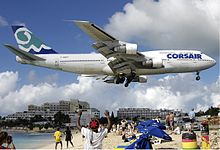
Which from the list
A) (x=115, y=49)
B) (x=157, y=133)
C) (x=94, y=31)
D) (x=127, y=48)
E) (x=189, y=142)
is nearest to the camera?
(x=189, y=142)

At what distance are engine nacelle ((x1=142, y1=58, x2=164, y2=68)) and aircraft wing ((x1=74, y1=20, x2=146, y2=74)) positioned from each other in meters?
0.49

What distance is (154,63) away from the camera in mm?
30344

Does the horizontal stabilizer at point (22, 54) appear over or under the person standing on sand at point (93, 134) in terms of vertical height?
over

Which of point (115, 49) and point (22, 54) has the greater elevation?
point (22, 54)

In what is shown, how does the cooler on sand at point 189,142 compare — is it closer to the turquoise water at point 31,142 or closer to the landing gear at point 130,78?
the turquoise water at point 31,142

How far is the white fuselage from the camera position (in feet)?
105

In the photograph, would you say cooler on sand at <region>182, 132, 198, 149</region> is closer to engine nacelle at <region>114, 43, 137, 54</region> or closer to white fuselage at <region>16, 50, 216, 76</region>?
engine nacelle at <region>114, 43, 137, 54</region>

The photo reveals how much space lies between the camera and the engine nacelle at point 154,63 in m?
30.3

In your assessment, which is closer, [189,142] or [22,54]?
[189,142]

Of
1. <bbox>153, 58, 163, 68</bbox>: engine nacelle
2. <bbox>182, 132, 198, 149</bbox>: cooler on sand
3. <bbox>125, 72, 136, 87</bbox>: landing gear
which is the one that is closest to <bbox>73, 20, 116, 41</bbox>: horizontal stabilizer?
<bbox>153, 58, 163, 68</bbox>: engine nacelle

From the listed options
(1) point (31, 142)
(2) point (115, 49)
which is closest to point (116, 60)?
(2) point (115, 49)

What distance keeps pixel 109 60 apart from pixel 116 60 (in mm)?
1149

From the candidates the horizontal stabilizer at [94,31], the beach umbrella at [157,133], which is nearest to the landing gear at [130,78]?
the horizontal stabilizer at [94,31]

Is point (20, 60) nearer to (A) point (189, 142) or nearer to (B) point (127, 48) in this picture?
(B) point (127, 48)
